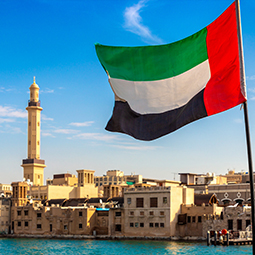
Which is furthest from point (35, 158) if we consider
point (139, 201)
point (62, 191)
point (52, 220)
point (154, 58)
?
point (154, 58)

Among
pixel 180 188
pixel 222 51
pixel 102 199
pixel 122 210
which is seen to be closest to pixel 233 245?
pixel 180 188

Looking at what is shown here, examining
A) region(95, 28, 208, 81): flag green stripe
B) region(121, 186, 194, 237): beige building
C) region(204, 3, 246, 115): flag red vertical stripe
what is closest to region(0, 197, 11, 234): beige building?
region(121, 186, 194, 237): beige building

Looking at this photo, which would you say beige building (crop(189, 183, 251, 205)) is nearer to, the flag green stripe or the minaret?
the minaret

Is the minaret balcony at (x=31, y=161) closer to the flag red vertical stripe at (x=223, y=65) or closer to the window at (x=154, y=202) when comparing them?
the window at (x=154, y=202)

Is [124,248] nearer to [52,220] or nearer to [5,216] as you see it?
[52,220]

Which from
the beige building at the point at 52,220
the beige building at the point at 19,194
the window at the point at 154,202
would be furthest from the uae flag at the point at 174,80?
the beige building at the point at 19,194

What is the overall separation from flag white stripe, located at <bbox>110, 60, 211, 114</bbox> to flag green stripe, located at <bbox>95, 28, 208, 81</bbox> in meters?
0.16

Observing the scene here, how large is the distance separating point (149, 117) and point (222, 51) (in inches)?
126

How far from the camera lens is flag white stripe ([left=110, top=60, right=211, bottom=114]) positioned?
48.9 feet

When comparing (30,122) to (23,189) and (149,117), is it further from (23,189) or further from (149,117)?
(149,117)

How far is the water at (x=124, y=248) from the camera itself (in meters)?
58.6

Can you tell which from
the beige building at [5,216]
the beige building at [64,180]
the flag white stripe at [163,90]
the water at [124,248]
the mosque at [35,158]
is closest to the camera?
the flag white stripe at [163,90]

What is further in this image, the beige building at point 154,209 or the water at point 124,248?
the beige building at point 154,209

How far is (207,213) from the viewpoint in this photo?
245 feet
